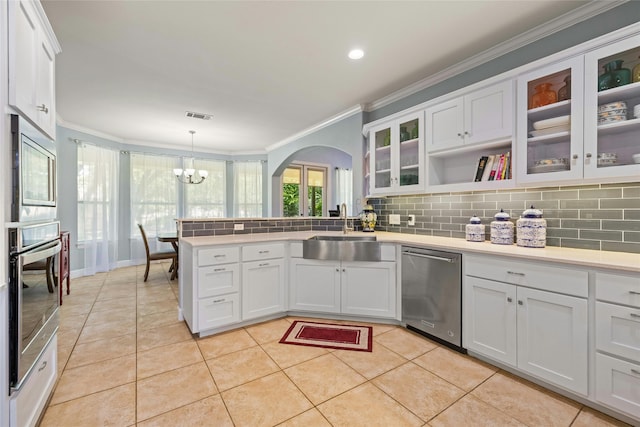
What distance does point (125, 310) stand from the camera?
3303mm

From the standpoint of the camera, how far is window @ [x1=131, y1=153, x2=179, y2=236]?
19.2ft

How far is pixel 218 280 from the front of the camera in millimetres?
2631

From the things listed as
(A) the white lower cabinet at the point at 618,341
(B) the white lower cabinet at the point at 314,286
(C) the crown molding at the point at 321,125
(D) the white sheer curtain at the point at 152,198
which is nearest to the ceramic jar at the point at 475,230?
(A) the white lower cabinet at the point at 618,341

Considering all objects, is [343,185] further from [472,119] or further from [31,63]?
[31,63]

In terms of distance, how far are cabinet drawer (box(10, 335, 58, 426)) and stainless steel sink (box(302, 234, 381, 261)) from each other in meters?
1.97

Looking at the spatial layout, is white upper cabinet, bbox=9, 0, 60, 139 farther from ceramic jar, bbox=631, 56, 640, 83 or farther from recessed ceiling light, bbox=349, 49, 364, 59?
ceramic jar, bbox=631, 56, 640, 83

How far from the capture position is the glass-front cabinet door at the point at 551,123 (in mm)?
1922

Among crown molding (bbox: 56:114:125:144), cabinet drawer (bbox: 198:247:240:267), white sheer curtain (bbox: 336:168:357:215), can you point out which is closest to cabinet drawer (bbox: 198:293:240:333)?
cabinet drawer (bbox: 198:247:240:267)

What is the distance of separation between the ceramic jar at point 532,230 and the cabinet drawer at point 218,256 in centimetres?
240

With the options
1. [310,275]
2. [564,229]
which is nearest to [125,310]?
[310,275]

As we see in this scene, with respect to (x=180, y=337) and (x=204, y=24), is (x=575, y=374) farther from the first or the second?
(x=204, y=24)

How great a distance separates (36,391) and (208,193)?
18.1ft

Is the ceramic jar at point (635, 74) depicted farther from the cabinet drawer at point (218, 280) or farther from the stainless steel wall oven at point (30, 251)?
the stainless steel wall oven at point (30, 251)

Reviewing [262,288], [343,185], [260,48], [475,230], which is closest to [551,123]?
[475,230]
